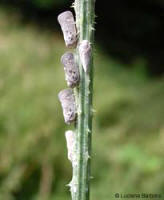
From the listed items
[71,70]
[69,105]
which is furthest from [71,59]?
[69,105]

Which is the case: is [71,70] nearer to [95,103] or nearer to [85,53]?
[85,53]

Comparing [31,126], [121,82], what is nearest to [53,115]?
[31,126]

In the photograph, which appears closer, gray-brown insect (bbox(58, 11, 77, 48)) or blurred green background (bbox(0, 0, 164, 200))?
gray-brown insect (bbox(58, 11, 77, 48))

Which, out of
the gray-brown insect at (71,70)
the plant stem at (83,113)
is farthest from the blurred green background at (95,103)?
the gray-brown insect at (71,70)

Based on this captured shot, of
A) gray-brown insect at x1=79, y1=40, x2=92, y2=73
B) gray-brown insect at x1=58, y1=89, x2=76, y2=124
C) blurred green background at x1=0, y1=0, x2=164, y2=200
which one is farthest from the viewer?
blurred green background at x1=0, y1=0, x2=164, y2=200

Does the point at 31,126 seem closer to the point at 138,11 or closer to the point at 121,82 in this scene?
the point at 121,82

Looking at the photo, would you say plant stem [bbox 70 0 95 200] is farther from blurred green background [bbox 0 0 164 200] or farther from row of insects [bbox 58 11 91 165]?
blurred green background [bbox 0 0 164 200]

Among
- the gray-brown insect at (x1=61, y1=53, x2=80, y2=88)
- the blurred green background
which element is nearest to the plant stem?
the gray-brown insect at (x1=61, y1=53, x2=80, y2=88)

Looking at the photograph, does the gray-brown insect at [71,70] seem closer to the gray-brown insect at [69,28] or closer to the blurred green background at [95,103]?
the gray-brown insect at [69,28]
